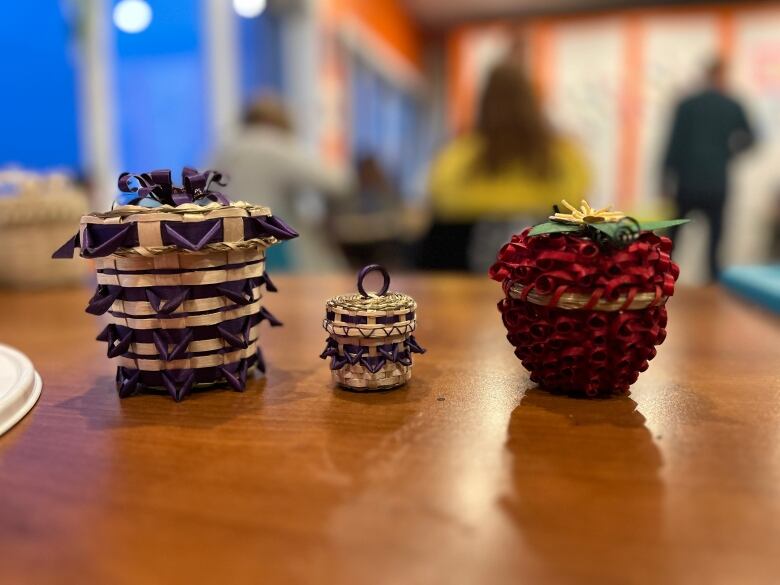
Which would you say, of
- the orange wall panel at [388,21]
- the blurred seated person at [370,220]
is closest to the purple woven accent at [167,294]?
the blurred seated person at [370,220]

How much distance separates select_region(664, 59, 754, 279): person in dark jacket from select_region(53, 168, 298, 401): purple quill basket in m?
2.90

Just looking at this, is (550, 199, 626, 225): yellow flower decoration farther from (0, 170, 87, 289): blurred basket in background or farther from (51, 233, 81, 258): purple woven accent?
(0, 170, 87, 289): blurred basket in background

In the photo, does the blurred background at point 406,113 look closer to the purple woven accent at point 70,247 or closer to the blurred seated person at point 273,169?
the blurred seated person at point 273,169

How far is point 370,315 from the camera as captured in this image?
0.53 metres

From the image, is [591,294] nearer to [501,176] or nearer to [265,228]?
[265,228]

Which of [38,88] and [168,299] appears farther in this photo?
[38,88]

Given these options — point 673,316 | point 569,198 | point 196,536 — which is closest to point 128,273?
point 196,536

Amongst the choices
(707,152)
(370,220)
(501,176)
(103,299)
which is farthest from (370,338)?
(370,220)

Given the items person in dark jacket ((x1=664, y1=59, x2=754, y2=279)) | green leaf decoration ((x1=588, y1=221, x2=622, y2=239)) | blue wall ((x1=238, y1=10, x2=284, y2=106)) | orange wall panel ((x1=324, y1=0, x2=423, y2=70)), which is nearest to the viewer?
green leaf decoration ((x1=588, y1=221, x2=622, y2=239))

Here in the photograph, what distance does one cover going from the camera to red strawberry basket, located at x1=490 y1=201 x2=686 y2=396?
1.65 ft

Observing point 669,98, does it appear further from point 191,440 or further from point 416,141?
point 191,440

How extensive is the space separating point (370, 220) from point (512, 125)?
75.8 inches

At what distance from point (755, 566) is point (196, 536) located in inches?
10.6

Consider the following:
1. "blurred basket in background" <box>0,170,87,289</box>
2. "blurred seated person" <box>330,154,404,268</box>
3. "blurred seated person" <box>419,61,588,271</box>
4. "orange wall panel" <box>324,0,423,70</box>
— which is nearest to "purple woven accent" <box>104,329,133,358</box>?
"blurred basket in background" <box>0,170,87,289</box>
